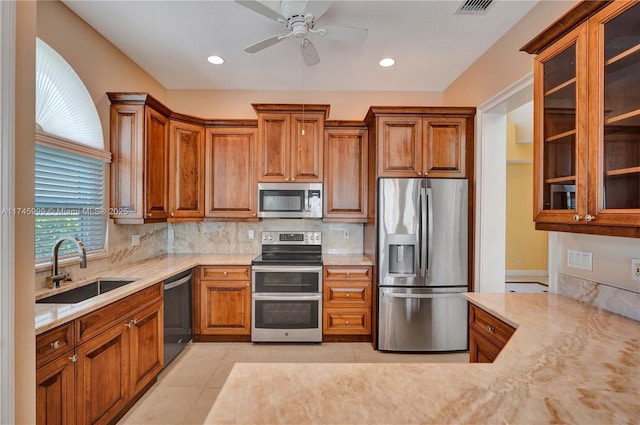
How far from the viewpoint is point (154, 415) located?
216 centimetres

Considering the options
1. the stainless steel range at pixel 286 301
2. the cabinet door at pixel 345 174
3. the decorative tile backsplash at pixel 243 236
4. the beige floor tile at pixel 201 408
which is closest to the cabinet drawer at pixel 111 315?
the beige floor tile at pixel 201 408

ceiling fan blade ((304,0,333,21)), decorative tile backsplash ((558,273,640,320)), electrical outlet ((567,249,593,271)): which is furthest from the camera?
ceiling fan blade ((304,0,333,21))

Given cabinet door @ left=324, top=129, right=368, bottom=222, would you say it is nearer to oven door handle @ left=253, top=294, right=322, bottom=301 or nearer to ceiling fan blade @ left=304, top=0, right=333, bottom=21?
oven door handle @ left=253, top=294, right=322, bottom=301

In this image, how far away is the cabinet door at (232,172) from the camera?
140 inches

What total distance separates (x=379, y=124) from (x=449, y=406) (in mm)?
2702

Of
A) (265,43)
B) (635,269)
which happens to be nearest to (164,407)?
(265,43)

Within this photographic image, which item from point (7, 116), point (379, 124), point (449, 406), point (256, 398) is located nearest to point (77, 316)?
point (7, 116)

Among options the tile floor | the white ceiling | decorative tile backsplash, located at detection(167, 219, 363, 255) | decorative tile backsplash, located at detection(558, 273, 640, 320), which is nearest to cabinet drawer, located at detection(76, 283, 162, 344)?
the tile floor

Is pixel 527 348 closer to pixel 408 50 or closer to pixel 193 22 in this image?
pixel 408 50

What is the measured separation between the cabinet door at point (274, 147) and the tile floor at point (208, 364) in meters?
1.84

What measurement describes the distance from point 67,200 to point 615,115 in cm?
339

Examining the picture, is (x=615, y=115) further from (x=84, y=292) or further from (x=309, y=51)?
(x=84, y=292)

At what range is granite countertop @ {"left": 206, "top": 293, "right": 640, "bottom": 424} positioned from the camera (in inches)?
31.4

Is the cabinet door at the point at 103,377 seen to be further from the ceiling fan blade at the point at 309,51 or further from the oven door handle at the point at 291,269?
the ceiling fan blade at the point at 309,51
